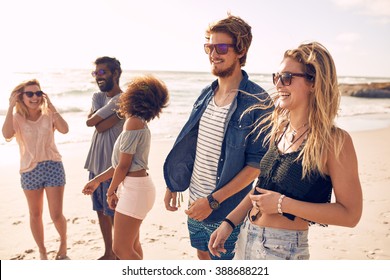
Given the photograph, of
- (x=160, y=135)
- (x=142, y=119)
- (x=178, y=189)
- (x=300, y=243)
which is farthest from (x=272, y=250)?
(x=160, y=135)

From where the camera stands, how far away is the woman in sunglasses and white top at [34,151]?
12.0ft

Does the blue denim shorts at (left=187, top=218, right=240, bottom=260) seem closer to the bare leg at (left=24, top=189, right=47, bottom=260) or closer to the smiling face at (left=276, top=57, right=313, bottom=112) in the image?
the smiling face at (left=276, top=57, right=313, bottom=112)

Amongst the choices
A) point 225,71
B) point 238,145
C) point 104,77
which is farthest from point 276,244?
point 104,77

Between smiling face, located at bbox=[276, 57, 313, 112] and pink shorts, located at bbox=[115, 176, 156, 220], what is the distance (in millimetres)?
1354

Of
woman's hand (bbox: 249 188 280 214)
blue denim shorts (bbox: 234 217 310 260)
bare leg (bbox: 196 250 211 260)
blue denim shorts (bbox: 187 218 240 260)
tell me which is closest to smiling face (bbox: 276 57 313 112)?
woman's hand (bbox: 249 188 280 214)

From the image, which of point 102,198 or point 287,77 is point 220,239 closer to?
point 287,77

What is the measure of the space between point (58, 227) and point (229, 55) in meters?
2.35

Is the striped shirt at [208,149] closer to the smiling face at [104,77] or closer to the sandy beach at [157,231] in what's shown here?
the smiling face at [104,77]

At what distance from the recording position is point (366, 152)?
8.50 metres

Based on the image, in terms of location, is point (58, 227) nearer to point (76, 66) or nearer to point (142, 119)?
point (142, 119)

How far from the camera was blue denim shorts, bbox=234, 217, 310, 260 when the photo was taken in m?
1.89

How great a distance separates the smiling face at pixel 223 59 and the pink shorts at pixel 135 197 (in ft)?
3.20

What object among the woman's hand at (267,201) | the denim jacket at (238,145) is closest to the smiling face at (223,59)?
the denim jacket at (238,145)

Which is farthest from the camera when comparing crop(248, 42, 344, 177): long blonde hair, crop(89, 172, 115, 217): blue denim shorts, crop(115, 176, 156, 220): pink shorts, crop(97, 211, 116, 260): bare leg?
crop(97, 211, 116, 260): bare leg
